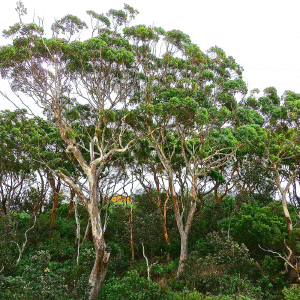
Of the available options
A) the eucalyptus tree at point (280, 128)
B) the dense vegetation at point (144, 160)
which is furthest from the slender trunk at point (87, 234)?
the eucalyptus tree at point (280, 128)

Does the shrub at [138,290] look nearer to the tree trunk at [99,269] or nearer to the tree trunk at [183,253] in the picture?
the tree trunk at [99,269]

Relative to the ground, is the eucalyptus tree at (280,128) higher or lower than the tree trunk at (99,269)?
higher

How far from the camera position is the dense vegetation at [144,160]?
9789 millimetres

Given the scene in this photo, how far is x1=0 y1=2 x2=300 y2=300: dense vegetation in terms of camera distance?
979 centimetres

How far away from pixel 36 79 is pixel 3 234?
26.3 ft

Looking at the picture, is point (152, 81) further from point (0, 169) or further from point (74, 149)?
point (0, 169)

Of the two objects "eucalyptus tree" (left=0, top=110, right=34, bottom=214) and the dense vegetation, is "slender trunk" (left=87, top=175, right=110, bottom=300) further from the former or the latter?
"eucalyptus tree" (left=0, top=110, right=34, bottom=214)

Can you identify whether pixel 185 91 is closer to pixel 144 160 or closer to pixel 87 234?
pixel 144 160

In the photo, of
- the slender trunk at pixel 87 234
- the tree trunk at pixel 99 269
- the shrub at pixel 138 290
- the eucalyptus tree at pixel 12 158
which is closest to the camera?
the shrub at pixel 138 290

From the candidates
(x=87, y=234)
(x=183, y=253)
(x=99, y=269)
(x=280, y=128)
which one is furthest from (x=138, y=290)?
(x=280, y=128)

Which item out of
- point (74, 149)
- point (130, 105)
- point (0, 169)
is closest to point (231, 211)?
point (130, 105)

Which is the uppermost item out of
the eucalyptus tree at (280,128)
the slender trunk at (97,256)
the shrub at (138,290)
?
the eucalyptus tree at (280,128)

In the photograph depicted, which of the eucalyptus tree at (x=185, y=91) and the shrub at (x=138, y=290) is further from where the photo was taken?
the eucalyptus tree at (x=185, y=91)

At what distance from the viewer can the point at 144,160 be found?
49.3 ft
